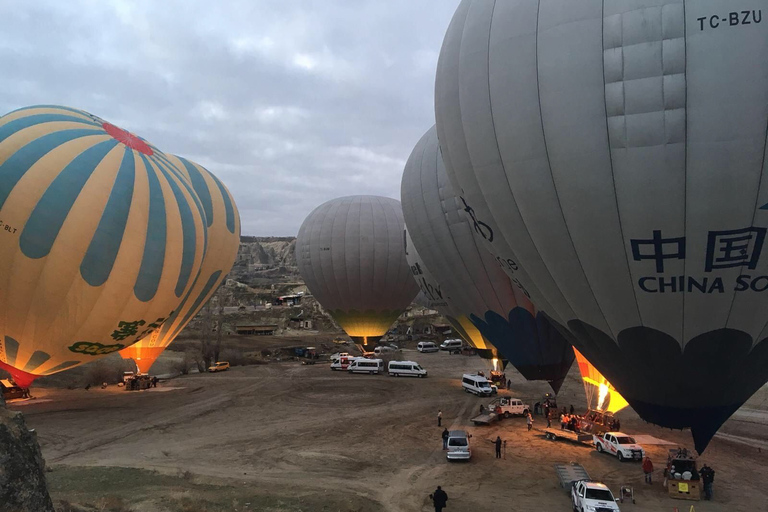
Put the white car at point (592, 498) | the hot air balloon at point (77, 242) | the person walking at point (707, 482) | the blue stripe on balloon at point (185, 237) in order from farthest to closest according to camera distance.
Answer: the blue stripe on balloon at point (185, 237)
the hot air balloon at point (77, 242)
the person walking at point (707, 482)
the white car at point (592, 498)

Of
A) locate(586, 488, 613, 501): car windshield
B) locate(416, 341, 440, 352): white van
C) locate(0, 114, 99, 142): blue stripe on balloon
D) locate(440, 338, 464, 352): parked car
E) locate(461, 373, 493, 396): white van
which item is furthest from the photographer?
locate(416, 341, 440, 352): white van

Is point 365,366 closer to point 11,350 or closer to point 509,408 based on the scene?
point 509,408

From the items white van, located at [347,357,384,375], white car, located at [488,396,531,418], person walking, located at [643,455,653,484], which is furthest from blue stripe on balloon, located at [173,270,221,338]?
person walking, located at [643,455,653,484]

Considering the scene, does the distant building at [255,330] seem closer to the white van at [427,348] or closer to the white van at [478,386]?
the white van at [427,348]

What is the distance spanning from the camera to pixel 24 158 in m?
13.4

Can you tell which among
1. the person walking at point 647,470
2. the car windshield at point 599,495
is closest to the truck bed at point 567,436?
the person walking at point 647,470

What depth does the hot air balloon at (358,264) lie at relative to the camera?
2798cm

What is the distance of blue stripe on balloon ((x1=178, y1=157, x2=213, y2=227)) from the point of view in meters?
21.2

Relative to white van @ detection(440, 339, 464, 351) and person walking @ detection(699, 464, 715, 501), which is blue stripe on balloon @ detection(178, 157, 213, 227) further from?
white van @ detection(440, 339, 464, 351)

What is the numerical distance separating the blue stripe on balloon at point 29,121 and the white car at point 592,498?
17.3 meters

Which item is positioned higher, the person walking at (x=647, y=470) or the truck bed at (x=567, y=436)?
the person walking at (x=647, y=470)

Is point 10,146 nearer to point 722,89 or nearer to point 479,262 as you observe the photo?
point 479,262

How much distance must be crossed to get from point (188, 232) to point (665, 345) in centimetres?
1429

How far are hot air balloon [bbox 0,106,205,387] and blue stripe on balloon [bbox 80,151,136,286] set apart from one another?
3 cm
